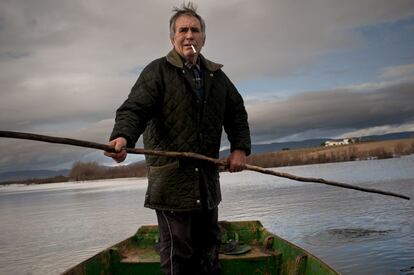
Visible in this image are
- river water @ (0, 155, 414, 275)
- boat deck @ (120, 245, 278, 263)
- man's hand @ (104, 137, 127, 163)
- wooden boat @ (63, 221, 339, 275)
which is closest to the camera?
man's hand @ (104, 137, 127, 163)

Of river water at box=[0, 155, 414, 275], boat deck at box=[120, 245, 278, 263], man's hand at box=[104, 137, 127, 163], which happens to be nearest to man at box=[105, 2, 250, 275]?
man's hand at box=[104, 137, 127, 163]

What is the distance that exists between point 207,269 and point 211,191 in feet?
2.69

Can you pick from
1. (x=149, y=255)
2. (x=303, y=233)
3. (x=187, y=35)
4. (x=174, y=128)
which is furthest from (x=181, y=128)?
(x=303, y=233)

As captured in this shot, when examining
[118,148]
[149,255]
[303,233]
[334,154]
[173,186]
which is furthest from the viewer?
[334,154]

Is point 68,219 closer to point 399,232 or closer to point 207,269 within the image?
point 399,232

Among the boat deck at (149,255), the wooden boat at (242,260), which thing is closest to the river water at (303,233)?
the wooden boat at (242,260)

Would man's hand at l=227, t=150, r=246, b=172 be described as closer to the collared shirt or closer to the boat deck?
the collared shirt

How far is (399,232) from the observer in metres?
12.7

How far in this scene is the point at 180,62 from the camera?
12.2ft

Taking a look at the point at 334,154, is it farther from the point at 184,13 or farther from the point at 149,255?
the point at 184,13

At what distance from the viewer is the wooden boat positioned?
511 cm

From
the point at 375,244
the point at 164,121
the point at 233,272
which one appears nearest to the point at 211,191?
the point at 164,121

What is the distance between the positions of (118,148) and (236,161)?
1.20m

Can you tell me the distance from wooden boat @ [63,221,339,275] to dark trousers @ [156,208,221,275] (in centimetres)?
129
